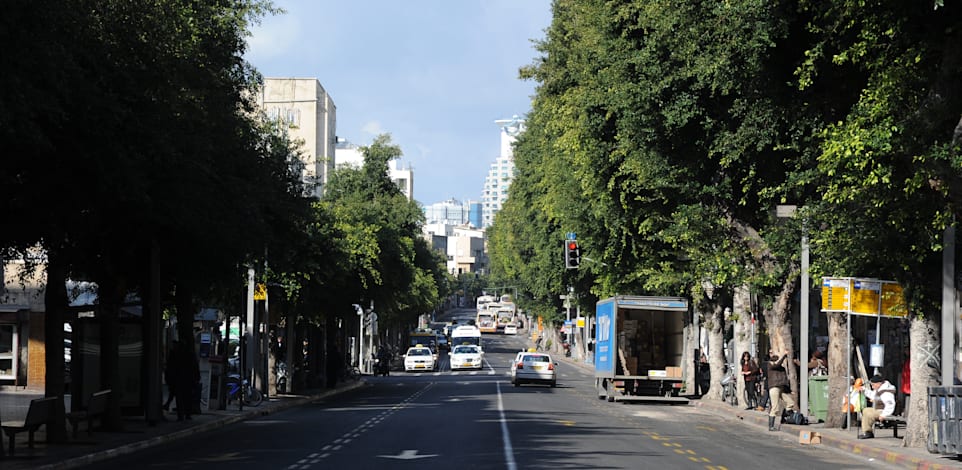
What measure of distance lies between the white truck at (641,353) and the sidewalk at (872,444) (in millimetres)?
8071

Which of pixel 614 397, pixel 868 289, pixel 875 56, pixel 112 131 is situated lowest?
pixel 614 397

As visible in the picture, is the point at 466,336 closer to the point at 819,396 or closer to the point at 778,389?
the point at 778,389

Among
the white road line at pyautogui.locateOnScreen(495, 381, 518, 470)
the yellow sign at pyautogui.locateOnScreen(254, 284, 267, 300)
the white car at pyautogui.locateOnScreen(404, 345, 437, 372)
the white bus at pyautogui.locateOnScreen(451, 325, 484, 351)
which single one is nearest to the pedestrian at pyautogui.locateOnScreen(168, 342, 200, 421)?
the white road line at pyautogui.locateOnScreen(495, 381, 518, 470)

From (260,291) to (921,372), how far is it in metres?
25.0

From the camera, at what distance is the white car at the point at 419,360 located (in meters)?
85.4

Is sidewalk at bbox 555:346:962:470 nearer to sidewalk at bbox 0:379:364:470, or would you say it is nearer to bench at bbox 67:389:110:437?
sidewalk at bbox 0:379:364:470

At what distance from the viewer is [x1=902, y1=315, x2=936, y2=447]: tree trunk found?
25219mm

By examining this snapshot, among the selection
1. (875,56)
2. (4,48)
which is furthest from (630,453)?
(4,48)

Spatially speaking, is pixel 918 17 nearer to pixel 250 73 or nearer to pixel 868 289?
pixel 868 289

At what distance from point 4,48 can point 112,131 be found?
441cm

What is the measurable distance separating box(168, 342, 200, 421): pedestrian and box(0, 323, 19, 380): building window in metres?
20.9

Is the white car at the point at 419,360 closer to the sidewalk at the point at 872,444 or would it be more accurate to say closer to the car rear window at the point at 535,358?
the car rear window at the point at 535,358

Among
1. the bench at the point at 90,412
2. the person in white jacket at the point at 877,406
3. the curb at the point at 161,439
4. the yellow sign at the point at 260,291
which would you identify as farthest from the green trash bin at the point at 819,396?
the yellow sign at the point at 260,291

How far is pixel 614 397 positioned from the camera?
4791 cm
